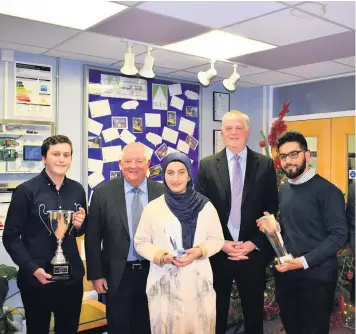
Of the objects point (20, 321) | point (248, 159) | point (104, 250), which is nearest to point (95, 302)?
point (20, 321)

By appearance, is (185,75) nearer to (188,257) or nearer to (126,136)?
(126,136)

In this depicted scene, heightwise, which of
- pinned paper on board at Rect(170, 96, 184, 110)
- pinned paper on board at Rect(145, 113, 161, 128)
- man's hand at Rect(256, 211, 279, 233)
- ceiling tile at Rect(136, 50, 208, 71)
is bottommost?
man's hand at Rect(256, 211, 279, 233)

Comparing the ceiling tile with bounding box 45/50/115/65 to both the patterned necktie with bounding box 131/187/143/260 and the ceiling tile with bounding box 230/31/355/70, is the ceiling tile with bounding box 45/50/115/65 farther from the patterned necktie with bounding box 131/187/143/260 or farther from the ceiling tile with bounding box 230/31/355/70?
the patterned necktie with bounding box 131/187/143/260

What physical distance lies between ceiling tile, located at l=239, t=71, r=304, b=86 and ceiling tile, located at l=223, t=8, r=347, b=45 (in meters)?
1.23

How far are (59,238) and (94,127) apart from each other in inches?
80.8

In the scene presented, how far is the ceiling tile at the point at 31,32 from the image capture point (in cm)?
292

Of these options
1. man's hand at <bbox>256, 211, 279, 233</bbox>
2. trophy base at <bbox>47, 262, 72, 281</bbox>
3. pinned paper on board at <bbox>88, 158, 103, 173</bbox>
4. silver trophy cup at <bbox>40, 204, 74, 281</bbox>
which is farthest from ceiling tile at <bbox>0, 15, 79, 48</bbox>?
man's hand at <bbox>256, 211, 279, 233</bbox>

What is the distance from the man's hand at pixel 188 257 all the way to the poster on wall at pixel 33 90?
2.26 metres

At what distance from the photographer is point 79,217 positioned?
230 cm

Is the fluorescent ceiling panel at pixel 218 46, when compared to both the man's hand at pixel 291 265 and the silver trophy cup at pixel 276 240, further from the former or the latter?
the man's hand at pixel 291 265

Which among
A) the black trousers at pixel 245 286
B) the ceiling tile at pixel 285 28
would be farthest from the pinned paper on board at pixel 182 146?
the black trousers at pixel 245 286

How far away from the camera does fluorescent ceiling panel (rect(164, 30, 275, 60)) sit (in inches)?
128

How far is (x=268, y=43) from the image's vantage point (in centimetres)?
338

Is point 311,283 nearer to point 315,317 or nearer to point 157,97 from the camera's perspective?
point 315,317
